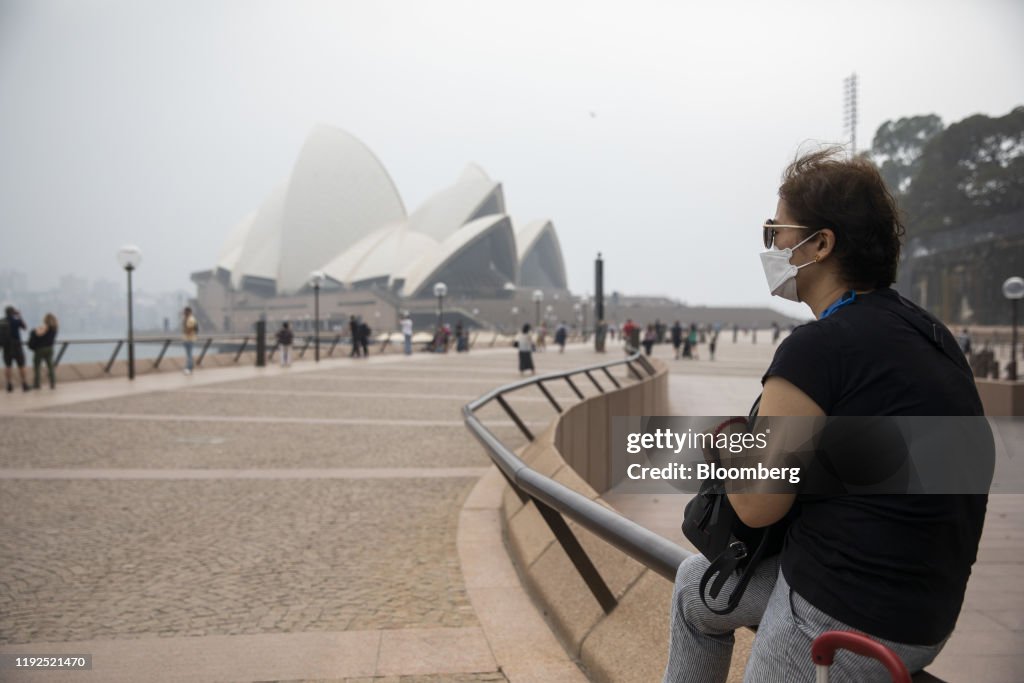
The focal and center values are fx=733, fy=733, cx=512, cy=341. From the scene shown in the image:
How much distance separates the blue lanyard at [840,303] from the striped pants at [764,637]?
1.29 ft

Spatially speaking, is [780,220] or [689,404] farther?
[689,404]

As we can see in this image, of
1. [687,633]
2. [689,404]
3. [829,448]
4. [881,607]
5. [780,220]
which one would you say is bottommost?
[689,404]

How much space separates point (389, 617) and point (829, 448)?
7.95 ft

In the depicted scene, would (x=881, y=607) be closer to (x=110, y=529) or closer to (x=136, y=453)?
(x=110, y=529)

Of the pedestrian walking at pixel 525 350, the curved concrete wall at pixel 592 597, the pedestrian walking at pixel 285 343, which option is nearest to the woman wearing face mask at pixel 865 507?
the curved concrete wall at pixel 592 597

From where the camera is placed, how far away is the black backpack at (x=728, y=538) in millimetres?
1118

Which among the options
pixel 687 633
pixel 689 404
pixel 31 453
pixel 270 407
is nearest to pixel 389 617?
pixel 687 633

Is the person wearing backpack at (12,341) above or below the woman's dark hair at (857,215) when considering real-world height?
below

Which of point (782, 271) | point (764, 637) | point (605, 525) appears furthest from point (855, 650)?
point (605, 525)

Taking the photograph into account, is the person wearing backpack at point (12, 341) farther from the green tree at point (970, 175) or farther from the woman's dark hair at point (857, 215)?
the green tree at point (970, 175)

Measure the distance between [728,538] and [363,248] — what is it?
69180 mm

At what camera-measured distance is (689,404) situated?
10.8 m

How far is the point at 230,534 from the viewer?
4152 millimetres

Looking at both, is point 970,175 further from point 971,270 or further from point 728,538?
point 728,538
